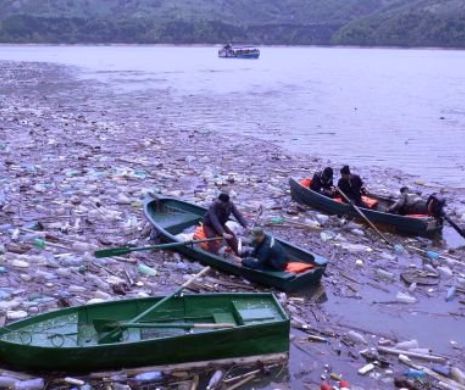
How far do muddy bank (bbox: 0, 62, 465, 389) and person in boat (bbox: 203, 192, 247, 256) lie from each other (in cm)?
70

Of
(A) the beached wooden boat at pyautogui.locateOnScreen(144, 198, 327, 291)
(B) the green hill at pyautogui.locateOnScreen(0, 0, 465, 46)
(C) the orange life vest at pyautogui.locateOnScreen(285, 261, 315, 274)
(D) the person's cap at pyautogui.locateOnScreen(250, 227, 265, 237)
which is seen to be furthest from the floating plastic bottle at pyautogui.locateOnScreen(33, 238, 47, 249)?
(B) the green hill at pyautogui.locateOnScreen(0, 0, 465, 46)

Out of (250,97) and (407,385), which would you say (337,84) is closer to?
(250,97)

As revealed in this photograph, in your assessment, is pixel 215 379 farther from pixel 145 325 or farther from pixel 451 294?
pixel 451 294

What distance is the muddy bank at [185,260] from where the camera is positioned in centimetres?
1090

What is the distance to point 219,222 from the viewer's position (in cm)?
1339

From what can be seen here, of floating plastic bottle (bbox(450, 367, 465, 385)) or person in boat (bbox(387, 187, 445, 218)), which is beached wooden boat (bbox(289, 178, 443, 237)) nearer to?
person in boat (bbox(387, 187, 445, 218))

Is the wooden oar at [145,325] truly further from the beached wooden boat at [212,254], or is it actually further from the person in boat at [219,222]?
the person in boat at [219,222]

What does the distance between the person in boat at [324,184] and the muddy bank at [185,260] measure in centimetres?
89

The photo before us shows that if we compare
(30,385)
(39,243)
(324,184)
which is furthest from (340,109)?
(30,385)

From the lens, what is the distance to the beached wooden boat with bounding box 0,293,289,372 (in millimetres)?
8711

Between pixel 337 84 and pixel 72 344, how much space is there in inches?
2336

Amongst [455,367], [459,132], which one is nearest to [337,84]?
[459,132]

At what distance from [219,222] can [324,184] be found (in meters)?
6.03

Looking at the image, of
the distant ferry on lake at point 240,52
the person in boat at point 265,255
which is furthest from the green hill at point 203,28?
the person in boat at point 265,255
